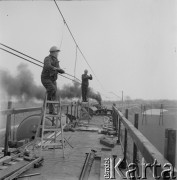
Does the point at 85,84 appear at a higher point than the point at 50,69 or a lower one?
higher

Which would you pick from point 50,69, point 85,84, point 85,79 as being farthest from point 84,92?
point 50,69

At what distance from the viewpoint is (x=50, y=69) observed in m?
6.64

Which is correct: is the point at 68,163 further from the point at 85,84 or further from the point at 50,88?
the point at 85,84

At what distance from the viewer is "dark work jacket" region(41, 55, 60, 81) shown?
661 cm

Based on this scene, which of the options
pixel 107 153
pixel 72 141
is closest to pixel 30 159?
pixel 107 153

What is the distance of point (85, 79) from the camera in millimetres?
17531

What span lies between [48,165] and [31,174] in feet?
2.43

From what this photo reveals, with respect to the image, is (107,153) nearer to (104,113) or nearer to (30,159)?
(30,159)

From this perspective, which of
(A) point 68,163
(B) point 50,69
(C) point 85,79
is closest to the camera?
(A) point 68,163

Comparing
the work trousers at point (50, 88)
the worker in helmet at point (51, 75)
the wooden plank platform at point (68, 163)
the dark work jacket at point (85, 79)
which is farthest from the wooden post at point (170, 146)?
the dark work jacket at point (85, 79)

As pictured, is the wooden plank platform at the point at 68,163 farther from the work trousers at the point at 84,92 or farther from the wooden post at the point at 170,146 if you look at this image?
the work trousers at the point at 84,92

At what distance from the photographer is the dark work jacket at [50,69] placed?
260 inches

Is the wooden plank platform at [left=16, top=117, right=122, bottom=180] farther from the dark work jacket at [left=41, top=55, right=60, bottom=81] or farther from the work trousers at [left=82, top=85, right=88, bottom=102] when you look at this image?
the work trousers at [left=82, top=85, right=88, bottom=102]

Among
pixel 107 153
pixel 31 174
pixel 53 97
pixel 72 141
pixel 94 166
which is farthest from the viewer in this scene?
pixel 72 141
